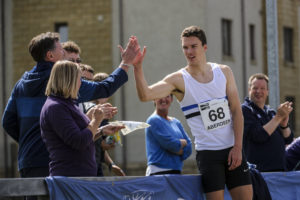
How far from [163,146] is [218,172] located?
202 centimetres

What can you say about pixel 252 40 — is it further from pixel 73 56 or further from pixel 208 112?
pixel 208 112

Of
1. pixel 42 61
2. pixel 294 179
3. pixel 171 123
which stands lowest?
pixel 294 179

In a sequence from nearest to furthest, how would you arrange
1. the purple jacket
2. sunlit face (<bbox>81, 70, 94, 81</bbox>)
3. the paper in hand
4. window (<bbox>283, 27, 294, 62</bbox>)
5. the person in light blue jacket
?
the purple jacket
the paper in hand
sunlit face (<bbox>81, 70, 94, 81</bbox>)
the person in light blue jacket
window (<bbox>283, 27, 294, 62</bbox>)

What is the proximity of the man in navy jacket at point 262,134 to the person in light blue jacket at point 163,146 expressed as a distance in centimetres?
78

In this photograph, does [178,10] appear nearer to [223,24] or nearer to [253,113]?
[223,24]

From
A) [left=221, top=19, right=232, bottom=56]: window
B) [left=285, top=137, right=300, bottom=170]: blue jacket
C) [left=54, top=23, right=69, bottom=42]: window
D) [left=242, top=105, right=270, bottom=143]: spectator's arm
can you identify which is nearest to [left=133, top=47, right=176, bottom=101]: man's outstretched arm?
[left=242, top=105, right=270, bottom=143]: spectator's arm

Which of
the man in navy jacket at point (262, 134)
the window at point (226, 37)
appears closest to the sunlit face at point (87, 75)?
the man in navy jacket at point (262, 134)

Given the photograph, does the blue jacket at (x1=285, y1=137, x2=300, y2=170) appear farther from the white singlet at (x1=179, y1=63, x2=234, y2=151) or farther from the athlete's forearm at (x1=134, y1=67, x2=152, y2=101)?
the athlete's forearm at (x1=134, y1=67, x2=152, y2=101)

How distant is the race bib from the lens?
5973mm

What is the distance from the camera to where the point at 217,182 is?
5969 millimetres

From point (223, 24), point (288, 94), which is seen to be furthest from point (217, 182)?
point (288, 94)

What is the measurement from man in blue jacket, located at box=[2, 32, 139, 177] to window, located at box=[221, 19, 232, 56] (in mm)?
21946

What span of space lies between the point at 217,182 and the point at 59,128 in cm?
154

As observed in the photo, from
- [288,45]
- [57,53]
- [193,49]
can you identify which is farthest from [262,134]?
[288,45]
